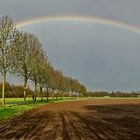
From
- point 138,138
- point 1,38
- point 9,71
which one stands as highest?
point 1,38

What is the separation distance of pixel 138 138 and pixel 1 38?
42218 millimetres

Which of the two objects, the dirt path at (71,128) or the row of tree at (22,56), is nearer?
the dirt path at (71,128)

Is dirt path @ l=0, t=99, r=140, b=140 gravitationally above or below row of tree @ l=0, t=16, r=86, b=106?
below

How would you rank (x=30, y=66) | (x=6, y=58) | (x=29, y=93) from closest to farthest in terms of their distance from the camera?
1. (x=6, y=58)
2. (x=30, y=66)
3. (x=29, y=93)

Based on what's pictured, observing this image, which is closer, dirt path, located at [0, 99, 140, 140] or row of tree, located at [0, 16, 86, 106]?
dirt path, located at [0, 99, 140, 140]

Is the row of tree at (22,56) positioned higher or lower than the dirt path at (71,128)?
higher

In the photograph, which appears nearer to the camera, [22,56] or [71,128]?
Answer: [71,128]

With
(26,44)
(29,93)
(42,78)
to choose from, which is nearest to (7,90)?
(29,93)

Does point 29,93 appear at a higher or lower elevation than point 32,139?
higher

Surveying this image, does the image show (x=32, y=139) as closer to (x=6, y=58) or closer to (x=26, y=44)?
(x=6, y=58)

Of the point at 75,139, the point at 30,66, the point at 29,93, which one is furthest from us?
the point at 29,93

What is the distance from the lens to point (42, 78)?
8775 centimetres

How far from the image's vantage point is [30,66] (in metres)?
71.7

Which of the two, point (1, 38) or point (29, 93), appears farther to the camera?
point (29, 93)
